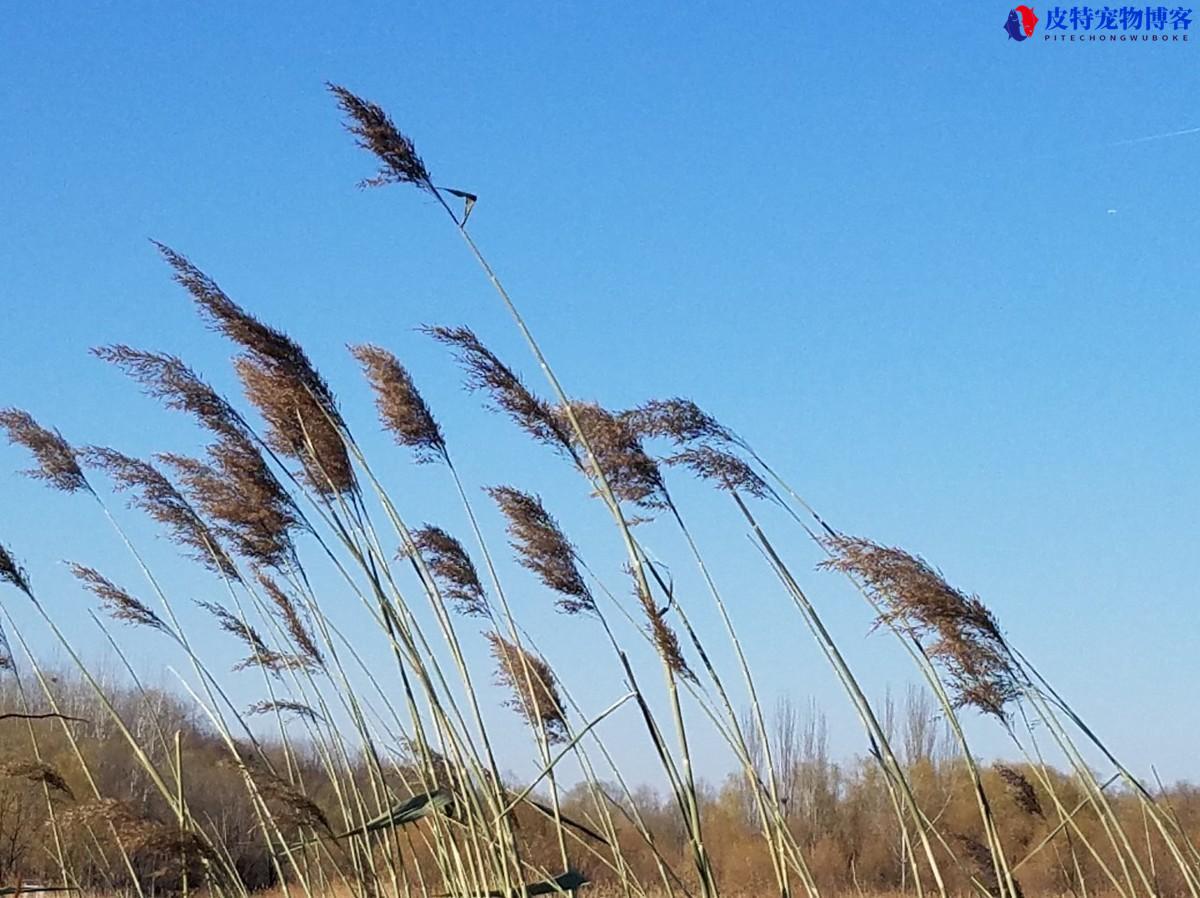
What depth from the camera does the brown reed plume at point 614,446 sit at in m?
3.51

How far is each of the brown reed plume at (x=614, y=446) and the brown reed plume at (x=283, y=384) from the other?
60 centimetres

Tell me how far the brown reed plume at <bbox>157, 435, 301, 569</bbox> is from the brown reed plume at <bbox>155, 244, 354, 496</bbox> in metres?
0.17

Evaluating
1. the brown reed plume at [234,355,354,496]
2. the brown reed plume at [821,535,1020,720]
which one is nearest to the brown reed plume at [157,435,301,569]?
the brown reed plume at [234,355,354,496]

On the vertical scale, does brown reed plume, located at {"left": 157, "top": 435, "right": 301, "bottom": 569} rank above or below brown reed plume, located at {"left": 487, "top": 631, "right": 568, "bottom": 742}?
above

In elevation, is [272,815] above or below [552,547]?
below

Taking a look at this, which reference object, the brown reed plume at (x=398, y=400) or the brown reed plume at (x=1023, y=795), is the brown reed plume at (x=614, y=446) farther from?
the brown reed plume at (x=1023, y=795)

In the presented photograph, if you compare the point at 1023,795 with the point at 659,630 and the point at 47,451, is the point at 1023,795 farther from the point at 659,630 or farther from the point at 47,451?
the point at 47,451

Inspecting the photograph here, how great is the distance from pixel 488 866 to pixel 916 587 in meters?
1.41

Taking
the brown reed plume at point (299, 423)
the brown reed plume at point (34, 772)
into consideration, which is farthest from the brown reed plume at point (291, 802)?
the brown reed plume at point (299, 423)

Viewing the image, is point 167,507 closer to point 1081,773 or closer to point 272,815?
point 272,815

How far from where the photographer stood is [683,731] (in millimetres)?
3105

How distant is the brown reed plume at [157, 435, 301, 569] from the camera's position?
363cm

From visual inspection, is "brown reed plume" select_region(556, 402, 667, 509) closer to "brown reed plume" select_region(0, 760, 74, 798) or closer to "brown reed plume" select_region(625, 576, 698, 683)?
"brown reed plume" select_region(625, 576, 698, 683)

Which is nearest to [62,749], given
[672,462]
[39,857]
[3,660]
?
[39,857]
